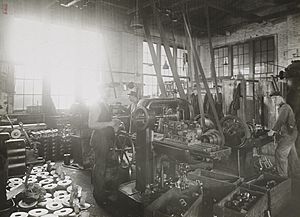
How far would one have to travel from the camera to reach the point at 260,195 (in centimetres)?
352

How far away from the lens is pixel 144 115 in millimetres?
4062

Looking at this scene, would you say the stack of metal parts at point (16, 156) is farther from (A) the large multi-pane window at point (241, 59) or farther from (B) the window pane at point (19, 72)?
(A) the large multi-pane window at point (241, 59)

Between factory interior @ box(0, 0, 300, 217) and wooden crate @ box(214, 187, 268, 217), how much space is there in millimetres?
19

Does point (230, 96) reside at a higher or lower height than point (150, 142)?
higher

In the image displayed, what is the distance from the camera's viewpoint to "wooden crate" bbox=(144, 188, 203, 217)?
324 cm

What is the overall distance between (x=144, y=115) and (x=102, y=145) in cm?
92

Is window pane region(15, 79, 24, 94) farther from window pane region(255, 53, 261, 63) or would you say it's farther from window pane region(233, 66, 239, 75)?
window pane region(255, 53, 261, 63)

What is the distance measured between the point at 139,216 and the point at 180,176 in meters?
0.92

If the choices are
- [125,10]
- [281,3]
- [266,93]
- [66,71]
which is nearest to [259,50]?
[281,3]

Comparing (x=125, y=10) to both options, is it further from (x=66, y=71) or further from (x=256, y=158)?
(x=256, y=158)

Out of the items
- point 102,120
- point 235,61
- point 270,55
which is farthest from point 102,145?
point 235,61

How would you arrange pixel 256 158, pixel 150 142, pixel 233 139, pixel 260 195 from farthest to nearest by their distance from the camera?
pixel 256 158 < pixel 233 139 < pixel 150 142 < pixel 260 195

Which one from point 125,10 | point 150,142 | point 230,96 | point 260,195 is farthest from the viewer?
point 125,10

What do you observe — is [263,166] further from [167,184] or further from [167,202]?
[167,202]
